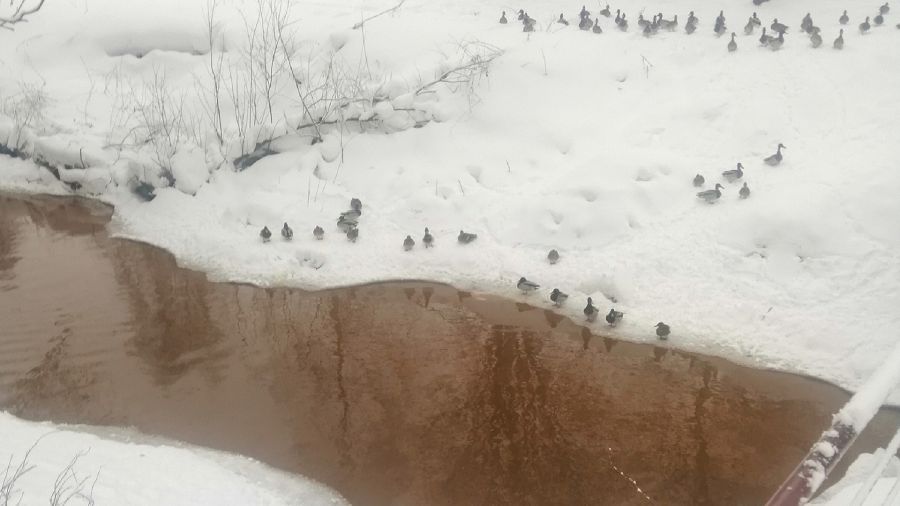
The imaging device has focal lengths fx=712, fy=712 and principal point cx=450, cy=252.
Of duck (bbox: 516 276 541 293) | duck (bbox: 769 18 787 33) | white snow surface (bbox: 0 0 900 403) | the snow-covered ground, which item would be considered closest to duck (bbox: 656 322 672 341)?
white snow surface (bbox: 0 0 900 403)

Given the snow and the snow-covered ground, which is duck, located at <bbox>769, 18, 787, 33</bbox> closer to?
the snow-covered ground

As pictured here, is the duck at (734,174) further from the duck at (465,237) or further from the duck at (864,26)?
the duck at (864,26)

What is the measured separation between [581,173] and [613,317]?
3.84 meters

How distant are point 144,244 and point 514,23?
404 inches

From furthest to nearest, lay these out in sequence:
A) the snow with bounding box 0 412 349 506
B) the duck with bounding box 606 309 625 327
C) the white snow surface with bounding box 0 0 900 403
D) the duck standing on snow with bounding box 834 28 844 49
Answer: the duck standing on snow with bounding box 834 28 844 49 → the white snow surface with bounding box 0 0 900 403 → the duck with bounding box 606 309 625 327 → the snow with bounding box 0 412 349 506

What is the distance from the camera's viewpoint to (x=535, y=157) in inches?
568

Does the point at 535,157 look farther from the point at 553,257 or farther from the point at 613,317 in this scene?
the point at 613,317

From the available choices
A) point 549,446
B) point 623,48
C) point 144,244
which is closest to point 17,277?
point 144,244

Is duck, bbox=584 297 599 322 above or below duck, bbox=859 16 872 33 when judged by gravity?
below

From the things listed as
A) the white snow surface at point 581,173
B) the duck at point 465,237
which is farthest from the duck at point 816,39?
the duck at point 465,237

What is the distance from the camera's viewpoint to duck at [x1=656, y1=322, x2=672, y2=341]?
10359 mm

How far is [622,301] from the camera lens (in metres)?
11.4

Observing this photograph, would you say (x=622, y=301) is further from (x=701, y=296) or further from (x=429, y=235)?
(x=429, y=235)

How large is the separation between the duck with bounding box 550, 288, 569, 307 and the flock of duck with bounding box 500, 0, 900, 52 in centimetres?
791
